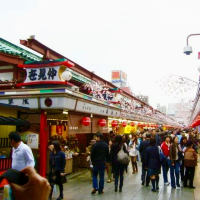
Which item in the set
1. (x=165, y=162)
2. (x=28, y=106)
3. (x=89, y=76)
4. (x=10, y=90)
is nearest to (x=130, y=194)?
(x=165, y=162)

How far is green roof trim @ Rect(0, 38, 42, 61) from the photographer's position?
12245mm

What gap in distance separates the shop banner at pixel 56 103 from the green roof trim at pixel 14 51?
258cm

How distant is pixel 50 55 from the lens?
41.9 ft

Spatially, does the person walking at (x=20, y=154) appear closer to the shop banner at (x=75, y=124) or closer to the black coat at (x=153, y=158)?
the black coat at (x=153, y=158)

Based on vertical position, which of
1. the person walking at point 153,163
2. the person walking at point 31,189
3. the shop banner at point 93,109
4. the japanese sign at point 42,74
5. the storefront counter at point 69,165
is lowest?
the storefront counter at point 69,165

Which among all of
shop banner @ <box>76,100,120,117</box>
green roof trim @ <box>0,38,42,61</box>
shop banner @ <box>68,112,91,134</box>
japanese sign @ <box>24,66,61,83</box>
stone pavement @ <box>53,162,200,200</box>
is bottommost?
stone pavement @ <box>53,162,200,200</box>

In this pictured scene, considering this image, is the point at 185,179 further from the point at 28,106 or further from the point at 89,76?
the point at 89,76

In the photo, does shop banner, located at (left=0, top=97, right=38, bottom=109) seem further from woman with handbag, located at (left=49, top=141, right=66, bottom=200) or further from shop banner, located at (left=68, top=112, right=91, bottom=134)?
woman with handbag, located at (left=49, top=141, right=66, bottom=200)

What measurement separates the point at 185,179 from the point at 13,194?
9.74 m

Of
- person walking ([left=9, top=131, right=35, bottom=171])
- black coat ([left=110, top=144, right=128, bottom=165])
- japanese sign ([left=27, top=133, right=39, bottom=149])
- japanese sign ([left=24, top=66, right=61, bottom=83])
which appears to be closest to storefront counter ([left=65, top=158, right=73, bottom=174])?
japanese sign ([left=27, top=133, right=39, bottom=149])

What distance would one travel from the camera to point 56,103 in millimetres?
11414

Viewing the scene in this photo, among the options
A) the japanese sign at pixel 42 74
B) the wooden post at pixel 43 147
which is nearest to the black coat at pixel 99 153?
the wooden post at pixel 43 147

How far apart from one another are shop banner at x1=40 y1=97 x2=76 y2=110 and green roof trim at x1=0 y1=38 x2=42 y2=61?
8.45 ft

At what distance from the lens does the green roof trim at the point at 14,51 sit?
482 inches
